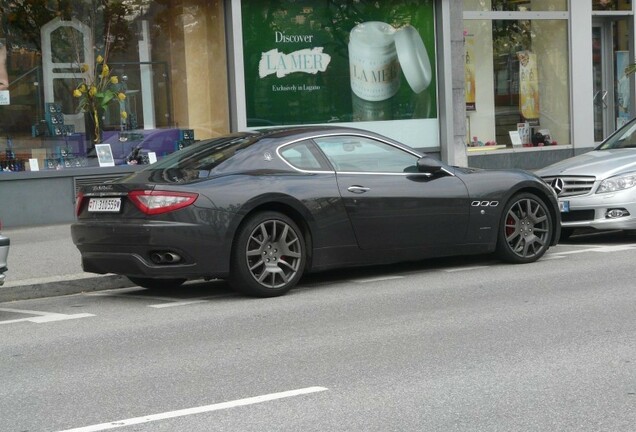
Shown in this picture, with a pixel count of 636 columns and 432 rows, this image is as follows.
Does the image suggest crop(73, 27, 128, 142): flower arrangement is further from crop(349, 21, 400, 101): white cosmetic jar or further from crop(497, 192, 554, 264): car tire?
crop(497, 192, 554, 264): car tire

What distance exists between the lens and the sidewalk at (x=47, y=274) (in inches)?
407

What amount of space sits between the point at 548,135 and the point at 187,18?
7.79 m

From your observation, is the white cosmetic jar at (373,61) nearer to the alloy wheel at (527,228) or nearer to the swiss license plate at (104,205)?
the alloy wheel at (527,228)

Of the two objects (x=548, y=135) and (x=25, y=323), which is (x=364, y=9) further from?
(x=25, y=323)

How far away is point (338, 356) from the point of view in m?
6.94

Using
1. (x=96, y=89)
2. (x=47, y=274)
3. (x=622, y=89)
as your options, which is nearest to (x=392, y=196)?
(x=47, y=274)

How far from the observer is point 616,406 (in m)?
5.68

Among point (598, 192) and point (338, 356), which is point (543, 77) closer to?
point (598, 192)

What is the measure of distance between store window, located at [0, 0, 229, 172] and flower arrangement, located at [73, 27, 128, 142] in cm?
1

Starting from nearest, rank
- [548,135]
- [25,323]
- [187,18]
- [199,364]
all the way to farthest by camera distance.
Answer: [199,364] → [25,323] → [187,18] → [548,135]

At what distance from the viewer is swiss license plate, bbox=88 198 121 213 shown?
9.19 metres

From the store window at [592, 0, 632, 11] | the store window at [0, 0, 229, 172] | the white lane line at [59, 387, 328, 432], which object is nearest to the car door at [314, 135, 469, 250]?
the white lane line at [59, 387, 328, 432]

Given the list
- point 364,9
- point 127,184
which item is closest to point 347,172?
point 127,184

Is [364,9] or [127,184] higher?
[364,9]
